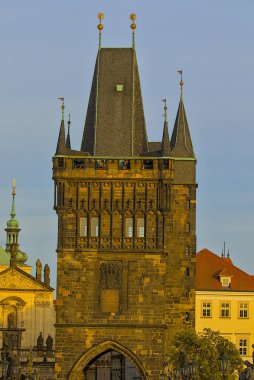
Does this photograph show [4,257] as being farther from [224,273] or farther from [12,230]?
[224,273]

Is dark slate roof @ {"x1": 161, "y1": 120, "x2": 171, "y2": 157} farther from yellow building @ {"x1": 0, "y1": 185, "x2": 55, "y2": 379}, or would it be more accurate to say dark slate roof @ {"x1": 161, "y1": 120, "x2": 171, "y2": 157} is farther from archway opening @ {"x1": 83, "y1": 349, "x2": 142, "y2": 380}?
yellow building @ {"x1": 0, "y1": 185, "x2": 55, "y2": 379}

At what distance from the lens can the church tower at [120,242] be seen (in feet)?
254

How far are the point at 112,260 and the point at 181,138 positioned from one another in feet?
30.9

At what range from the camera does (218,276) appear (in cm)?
8819

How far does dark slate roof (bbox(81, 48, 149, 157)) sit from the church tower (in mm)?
51

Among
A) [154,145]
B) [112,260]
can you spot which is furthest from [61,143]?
[112,260]

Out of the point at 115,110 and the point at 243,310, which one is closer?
the point at 115,110

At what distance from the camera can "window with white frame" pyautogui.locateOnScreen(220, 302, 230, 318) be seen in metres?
87.1

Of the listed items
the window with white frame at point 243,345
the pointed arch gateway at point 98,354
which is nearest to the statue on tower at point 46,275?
the window with white frame at point 243,345

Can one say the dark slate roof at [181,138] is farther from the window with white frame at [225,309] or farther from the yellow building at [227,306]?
the window with white frame at [225,309]

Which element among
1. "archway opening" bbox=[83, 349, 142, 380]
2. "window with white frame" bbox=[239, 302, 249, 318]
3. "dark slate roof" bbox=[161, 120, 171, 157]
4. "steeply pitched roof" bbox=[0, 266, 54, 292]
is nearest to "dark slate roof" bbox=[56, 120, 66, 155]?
"dark slate roof" bbox=[161, 120, 171, 157]

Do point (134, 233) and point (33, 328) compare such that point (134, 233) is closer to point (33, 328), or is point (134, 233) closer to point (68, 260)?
point (68, 260)

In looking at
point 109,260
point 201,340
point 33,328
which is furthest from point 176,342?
point 33,328

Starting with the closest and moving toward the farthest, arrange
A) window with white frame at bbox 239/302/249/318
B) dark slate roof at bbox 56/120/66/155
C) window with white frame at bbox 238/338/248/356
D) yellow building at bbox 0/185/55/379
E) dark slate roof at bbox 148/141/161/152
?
dark slate roof at bbox 56/120/66/155
dark slate roof at bbox 148/141/161/152
window with white frame at bbox 238/338/248/356
window with white frame at bbox 239/302/249/318
yellow building at bbox 0/185/55/379
